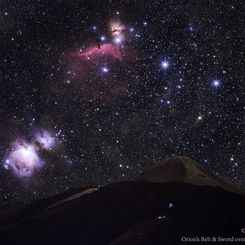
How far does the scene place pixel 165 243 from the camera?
29391mm

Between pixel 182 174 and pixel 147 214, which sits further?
pixel 182 174

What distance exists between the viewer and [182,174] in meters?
54.5

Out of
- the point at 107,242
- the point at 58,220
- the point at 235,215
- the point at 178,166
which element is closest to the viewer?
the point at 235,215

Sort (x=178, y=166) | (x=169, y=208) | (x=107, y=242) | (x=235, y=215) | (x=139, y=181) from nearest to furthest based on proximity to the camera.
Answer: (x=235, y=215) → (x=107, y=242) → (x=169, y=208) → (x=139, y=181) → (x=178, y=166)

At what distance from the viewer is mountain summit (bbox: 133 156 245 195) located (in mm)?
51781

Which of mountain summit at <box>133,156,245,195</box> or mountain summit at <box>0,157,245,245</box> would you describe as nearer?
mountain summit at <box>0,157,245,245</box>

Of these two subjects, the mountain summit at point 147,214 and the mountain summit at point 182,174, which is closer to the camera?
the mountain summit at point 147,214

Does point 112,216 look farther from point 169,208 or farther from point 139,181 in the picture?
point 139,181

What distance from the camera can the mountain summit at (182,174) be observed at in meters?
51.8

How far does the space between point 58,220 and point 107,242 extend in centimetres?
1299

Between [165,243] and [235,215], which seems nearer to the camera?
[165,243]

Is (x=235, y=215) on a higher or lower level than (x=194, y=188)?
lower

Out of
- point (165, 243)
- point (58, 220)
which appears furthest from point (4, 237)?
point (165, 243)

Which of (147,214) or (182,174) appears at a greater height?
(182,174)
